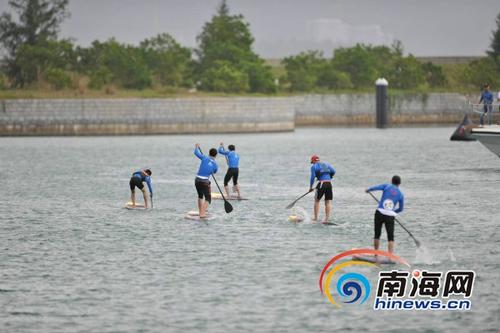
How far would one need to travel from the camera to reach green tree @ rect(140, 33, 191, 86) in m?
120

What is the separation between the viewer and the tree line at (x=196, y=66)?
111875 mm

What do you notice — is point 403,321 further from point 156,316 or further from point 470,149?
point 470,149

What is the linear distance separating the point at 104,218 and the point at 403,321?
1667 centimetres

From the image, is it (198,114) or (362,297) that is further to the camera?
(198,114)

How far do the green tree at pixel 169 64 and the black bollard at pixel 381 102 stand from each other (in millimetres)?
20643

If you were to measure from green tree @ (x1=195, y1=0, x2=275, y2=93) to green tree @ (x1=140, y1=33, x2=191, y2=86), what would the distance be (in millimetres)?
2288

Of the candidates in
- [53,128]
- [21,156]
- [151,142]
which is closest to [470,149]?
[151,142]

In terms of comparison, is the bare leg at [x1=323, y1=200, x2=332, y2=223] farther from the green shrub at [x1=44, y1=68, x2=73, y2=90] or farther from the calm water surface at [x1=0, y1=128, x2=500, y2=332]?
the green shrub at [x1=44, y1=68, x2=73, y2=90]

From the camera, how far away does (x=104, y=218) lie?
33.8m

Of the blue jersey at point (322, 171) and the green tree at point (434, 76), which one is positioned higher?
the green tree at point (434, 76)

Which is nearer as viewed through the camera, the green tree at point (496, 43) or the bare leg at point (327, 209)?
the bare leg at point (327, 209)

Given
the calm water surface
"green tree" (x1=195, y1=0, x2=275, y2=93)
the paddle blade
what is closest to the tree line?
"green tree" (x1=195, y1=0, x2=275, y2=93)

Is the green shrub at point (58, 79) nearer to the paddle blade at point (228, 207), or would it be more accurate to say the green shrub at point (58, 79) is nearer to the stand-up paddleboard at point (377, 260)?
the paddle blade at point (228, 207)

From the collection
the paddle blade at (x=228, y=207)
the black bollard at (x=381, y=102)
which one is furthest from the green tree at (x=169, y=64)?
the paddle blade at (x=228, y=207)
